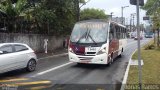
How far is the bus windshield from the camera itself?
18.1 m

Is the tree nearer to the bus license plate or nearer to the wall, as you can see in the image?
the wall

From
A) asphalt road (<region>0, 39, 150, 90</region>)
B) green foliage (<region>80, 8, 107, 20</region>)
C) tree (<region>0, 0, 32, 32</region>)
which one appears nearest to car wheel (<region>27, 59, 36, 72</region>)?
asphalt road (<region>0, 39, 150, 90</region>)

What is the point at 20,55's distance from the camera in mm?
15102

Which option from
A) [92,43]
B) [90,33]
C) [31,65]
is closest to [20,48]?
[31,65]

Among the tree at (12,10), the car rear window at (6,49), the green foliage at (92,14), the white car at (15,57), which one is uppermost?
the green foliage at (92,14)

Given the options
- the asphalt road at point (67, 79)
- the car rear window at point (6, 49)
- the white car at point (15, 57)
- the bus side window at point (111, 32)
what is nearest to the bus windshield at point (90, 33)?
the bus side window at point (111, 32)

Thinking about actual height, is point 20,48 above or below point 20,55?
above

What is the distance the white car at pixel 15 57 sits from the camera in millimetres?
13969

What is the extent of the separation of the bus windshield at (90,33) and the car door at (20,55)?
3.60 meters

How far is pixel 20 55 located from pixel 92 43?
4488 millimetres

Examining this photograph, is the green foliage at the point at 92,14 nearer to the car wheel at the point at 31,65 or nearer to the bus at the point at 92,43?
the bus at the point at 92,43

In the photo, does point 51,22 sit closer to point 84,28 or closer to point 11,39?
point 11,39

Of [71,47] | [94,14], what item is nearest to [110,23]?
[71,47]

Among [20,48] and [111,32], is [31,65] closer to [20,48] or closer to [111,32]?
[20,48]
